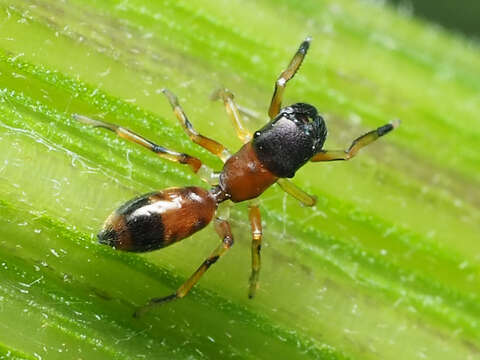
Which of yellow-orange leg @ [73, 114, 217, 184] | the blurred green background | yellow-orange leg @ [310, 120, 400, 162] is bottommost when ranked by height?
yellow-orange leg @ [73, 114, 217, 184]

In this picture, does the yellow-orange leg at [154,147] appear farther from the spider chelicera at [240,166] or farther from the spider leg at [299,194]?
the spider leg at [299,194]

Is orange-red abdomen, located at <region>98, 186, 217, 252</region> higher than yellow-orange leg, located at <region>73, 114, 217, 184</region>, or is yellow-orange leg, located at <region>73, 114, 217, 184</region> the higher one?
yellow-orange leg, located at <region>73, 114, 217, 184</region>

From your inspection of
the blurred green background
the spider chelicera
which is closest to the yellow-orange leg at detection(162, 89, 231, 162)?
the spider chelicera

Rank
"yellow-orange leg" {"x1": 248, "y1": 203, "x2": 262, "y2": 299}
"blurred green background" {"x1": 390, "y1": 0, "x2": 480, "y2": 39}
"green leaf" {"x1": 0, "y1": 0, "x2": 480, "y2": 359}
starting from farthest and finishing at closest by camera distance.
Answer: "blurred green background" {"x1": 390, "y1": 0, "x2": 480, "y2": 39} < "yellow-orange leg" {"x1": 248, "y1": 203, "x2": 262, "y2": 299} < "green leaf" {"x1": 0, "y1": 0, "x2": 480, "y2": 359}

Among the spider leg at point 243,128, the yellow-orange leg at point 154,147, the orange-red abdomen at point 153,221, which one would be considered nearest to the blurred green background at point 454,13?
the spider leg at point 243,128

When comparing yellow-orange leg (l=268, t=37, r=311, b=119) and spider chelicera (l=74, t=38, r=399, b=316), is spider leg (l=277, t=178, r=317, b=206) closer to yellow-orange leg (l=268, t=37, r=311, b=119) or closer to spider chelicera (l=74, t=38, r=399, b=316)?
spider chelicera (l=74, t=38, r=399, b=316)

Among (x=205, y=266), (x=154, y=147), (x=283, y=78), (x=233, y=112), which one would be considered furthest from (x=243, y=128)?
(x=205, y=266)

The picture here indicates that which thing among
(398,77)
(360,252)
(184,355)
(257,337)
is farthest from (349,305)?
(398,77)
